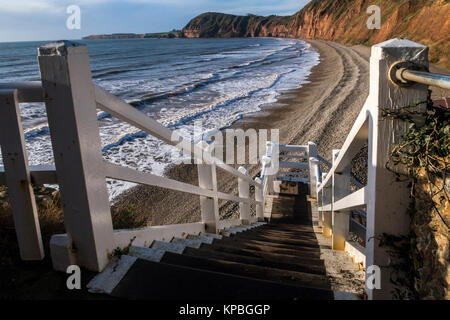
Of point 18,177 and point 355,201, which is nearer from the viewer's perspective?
point 18,177

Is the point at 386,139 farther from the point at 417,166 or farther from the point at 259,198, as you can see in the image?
the point at 259,198

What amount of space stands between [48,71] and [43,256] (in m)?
1.04

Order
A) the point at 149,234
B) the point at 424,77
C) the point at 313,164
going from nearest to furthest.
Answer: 1. the point at 424,77
2. the point at 149,234
3. the point at 313,164

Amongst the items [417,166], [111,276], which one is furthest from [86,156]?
[417,166]

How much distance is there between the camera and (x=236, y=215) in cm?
751

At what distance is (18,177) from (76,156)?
0.37m

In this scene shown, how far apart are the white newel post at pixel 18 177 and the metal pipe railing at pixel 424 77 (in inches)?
68.1

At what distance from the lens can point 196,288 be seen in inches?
68.3

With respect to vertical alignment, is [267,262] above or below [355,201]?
below

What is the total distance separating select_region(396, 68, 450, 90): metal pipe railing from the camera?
1.19 m

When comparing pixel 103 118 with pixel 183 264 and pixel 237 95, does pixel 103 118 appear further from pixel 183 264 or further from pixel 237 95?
pixel 183 264

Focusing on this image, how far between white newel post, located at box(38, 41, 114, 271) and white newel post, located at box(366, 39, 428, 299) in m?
1.30

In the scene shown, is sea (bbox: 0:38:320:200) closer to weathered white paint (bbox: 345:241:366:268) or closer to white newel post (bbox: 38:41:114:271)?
white newel post (bbox: 38:41:114:271)

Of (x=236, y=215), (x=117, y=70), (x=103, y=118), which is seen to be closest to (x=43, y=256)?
(x=236, y=215)
